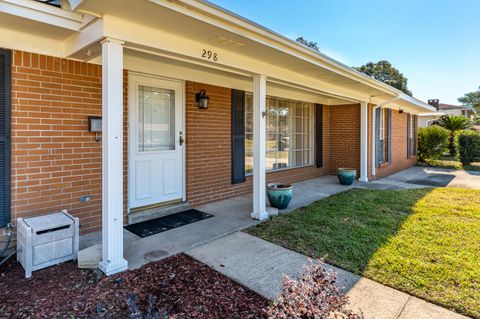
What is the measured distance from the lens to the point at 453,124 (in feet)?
52.9

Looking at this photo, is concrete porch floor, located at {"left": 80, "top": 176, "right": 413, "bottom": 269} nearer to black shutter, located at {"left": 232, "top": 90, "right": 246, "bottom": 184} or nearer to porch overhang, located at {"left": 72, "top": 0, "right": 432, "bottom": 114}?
black shutter, located at {"left": 232, "top": 90, "right": 246, "bottom": 184}

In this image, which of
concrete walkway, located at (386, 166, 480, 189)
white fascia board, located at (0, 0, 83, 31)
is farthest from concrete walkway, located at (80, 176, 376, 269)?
concrete walkway, located at (386, 166, 480, 189)

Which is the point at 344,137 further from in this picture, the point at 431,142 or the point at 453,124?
the point at 453,124

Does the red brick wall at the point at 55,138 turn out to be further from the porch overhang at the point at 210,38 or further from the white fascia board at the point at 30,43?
the porch overhang at the point at 210,38

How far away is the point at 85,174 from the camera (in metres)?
3.99

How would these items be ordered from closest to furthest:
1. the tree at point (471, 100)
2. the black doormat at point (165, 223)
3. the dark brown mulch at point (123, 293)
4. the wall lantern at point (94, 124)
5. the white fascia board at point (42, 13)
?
the dark brown mulch at point (123, 293)
the white fascia board at point (42, 13)
the wall lantern at point (94, 124)
the black doormat at point (165, 223)
the tree at point (471, 100)

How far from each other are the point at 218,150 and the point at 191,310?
384 centimetres

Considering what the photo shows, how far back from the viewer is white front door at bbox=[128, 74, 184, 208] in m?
4.67

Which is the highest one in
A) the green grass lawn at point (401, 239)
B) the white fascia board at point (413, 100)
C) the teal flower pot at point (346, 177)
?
the white fascia board at point (413, 100)

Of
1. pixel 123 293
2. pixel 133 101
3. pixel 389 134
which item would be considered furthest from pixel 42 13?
pixel 389 134

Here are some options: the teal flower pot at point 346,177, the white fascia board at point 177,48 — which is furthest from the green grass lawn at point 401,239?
the white fascia board at point 177,48

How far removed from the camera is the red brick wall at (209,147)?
5.42 m

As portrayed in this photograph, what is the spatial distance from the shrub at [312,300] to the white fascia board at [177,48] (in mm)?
2766

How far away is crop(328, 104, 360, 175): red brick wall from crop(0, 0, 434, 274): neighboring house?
194cm
